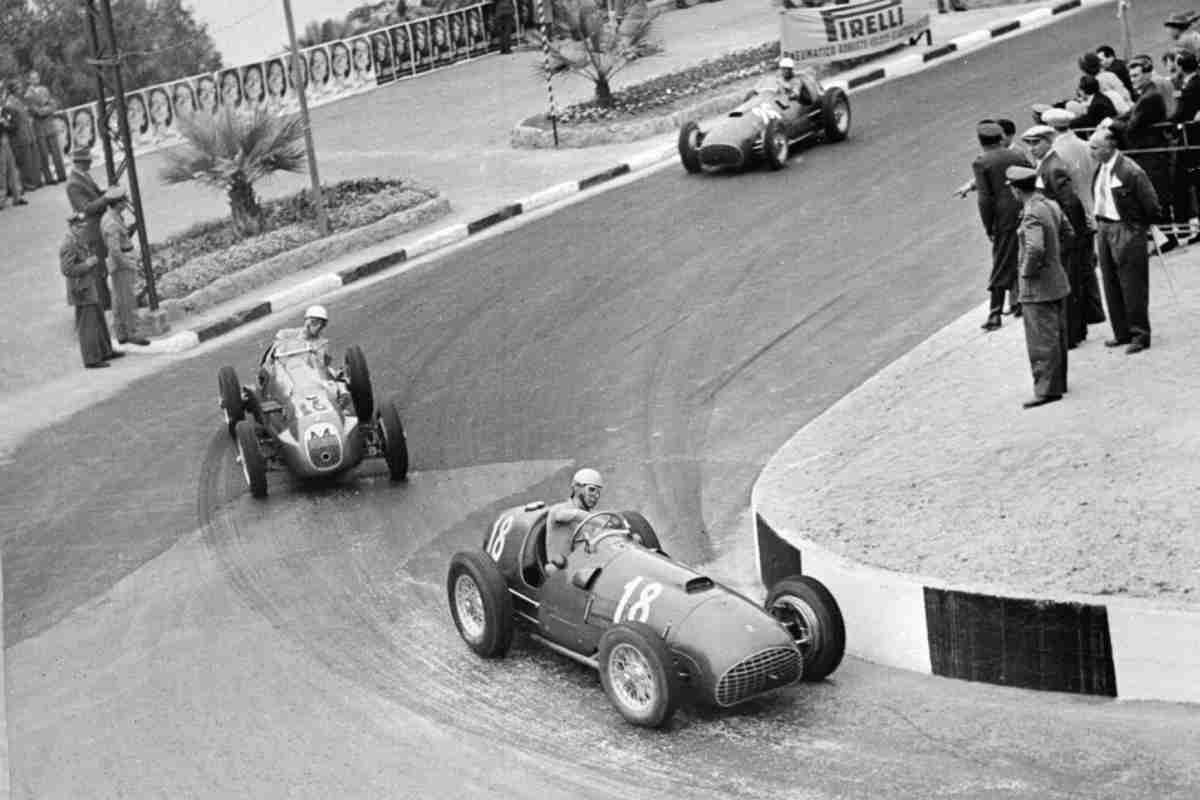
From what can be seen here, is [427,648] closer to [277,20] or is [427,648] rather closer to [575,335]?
[575,335]

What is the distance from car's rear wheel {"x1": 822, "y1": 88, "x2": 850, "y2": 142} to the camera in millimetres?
24344

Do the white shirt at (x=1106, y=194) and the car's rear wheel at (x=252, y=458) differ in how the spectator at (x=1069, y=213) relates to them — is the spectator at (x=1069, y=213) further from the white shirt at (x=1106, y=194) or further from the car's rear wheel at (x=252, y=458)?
the car's rear wheel at (x=252, y=458)

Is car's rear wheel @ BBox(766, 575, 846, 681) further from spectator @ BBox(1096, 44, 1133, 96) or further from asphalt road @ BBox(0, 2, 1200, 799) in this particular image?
spectator @ BBox(1096, 44, 1133, 96)

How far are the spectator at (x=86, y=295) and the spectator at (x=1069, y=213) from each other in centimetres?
1051

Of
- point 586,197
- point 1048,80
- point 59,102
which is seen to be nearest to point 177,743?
point 586,197

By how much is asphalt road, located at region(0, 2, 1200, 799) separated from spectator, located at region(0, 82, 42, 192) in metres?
9.40

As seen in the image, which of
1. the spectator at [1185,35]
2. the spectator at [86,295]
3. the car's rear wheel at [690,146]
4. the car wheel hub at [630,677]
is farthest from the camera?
the car's rear wheel at [690,146]

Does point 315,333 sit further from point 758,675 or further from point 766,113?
point 766,113

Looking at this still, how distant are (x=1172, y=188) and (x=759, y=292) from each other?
4667 millimetres

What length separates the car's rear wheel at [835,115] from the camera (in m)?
24.3

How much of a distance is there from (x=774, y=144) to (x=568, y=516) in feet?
42.5

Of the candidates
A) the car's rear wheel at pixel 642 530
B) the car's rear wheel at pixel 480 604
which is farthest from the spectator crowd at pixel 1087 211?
the car's rear wheel at pixel 480 604

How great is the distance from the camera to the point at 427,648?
12.0 meters

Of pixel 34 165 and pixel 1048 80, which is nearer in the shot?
pixel 1048 80
